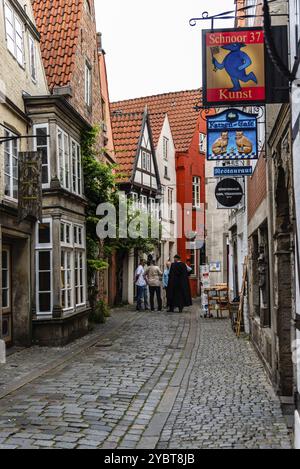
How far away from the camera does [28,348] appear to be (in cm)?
1370

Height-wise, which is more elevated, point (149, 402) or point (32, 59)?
point (32, 59)

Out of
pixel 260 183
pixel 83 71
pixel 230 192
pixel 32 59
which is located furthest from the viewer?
pixel 83 71

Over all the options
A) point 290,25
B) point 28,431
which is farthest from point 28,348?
point 290,25

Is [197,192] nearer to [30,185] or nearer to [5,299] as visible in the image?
[5,299]

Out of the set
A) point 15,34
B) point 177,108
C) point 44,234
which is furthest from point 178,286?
point 177,108

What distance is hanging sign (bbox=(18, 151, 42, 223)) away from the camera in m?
12.5

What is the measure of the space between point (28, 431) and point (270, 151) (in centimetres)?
487

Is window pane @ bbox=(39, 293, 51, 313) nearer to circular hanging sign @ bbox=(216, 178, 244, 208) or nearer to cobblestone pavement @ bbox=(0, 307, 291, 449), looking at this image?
cobblestone pavement @ bbox=(0, 307, 291, 449)

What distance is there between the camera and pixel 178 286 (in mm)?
21438

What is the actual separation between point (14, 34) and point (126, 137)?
1538 cm

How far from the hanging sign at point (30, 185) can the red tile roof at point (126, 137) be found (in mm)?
14311

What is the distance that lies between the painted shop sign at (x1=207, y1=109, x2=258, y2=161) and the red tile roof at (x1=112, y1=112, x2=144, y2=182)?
15744mm

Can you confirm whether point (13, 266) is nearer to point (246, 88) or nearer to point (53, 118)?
point (53, 118)

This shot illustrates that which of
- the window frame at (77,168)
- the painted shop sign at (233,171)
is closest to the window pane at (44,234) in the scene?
the window frame at (77,168)
